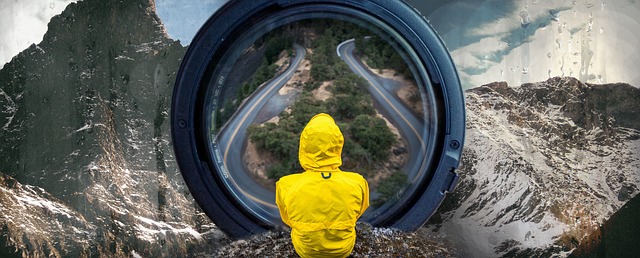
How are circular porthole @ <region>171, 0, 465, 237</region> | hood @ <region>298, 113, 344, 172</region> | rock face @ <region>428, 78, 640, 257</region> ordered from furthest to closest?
1. rock face @ <region>428, 78, 640, 257</region>
2. circular porthole @ <region>171, 0, 465, 237</region>
3. hood @ <region>298, 113, 344, 172</region>

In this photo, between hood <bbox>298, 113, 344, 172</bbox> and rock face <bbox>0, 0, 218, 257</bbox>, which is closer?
hood <bbox>298, 113, 344, 172</bbox>

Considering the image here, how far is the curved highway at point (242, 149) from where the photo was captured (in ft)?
11.3

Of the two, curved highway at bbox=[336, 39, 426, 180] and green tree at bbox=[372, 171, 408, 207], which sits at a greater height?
curved highway at bbox=[336, 39, 426, 180]

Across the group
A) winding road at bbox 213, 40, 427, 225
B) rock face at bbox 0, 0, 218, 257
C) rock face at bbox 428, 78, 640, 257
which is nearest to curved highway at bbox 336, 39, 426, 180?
winding road at bbox 213, 40, 427, 225

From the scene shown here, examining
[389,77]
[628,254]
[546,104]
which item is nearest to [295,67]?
[389,77]

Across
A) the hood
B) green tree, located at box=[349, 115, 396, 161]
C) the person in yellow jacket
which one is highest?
green tree, located at box=[349, 115, 396, 161]

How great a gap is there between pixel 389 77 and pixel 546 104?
→ 3.20ft

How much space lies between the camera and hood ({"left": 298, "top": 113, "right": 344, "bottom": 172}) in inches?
110

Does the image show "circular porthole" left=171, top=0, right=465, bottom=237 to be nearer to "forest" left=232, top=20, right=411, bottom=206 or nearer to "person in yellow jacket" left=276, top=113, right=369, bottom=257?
"forest" left=232, top=20, right=411, bottom=206

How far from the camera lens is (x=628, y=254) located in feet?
12.3

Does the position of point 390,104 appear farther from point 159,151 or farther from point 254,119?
point 159,151

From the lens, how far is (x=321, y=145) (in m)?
2.82

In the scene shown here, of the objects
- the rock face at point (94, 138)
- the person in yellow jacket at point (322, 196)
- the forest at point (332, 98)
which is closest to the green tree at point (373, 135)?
the forest at point (332, 98)

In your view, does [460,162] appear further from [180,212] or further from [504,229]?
[180,212]
